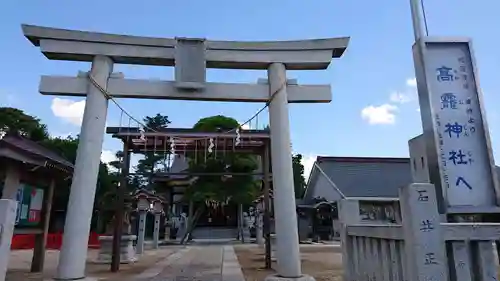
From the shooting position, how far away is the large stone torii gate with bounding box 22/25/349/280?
19.7ft

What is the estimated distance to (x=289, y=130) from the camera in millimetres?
6590

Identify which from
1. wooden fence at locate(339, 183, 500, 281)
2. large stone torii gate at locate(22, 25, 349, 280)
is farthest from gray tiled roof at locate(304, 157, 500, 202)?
wooden fence at locate(339, 183, 500, 281)

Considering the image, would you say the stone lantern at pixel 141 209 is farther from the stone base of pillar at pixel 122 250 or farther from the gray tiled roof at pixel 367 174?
the gray tiled roof at pixel 367 174

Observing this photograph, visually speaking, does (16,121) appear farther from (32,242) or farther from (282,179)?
(282,179)

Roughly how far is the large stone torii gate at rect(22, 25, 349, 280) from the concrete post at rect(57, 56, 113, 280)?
2 centimetres

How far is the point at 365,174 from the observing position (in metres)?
27.4

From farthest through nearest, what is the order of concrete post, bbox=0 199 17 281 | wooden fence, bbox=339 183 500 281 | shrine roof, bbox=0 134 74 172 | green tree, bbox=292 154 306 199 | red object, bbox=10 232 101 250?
green tree, bbox=292 154 306 199, red object, bbox=10 232 101 250, shrine roof, bbox=0 134 74 172, concrete post, bbox=0 199 17 281, wooden fence, bbox=339 183 500 281

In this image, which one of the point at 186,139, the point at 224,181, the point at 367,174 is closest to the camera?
the point at 186,139

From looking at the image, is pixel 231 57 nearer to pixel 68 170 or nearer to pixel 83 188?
pixel 83 188

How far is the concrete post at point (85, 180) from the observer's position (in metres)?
5.66

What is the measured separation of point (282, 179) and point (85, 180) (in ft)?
11.5

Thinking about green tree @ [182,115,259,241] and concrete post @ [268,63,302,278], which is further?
green tree @ [182,115,259,241]

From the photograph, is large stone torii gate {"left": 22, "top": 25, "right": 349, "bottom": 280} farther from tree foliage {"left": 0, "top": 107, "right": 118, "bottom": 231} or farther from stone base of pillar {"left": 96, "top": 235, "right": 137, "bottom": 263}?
tree foliage {"left": 0, "top": 107, "right": 118, "bottom": 231}

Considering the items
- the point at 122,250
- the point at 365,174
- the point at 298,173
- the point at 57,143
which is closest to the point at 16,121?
the point at 57,143
